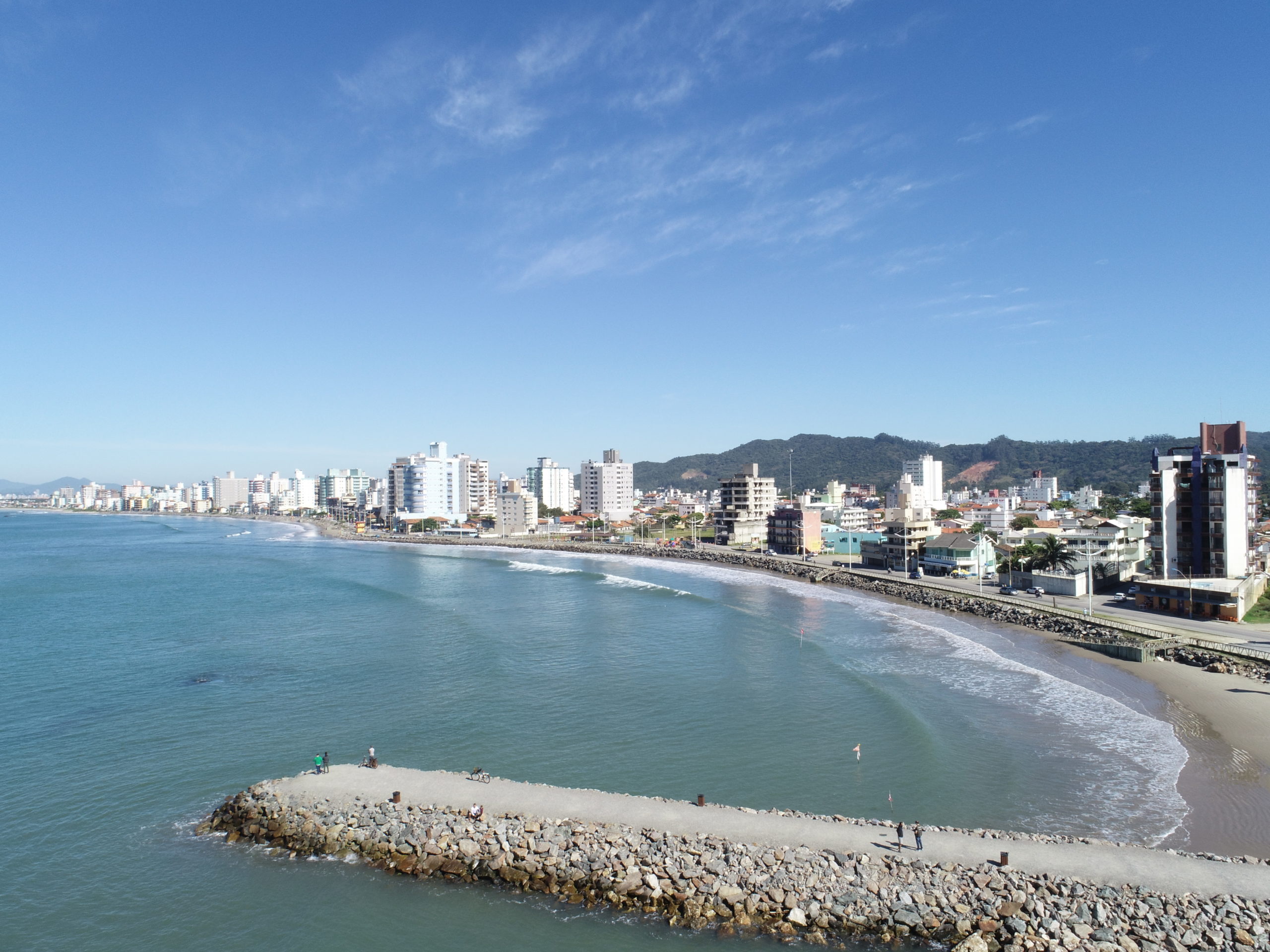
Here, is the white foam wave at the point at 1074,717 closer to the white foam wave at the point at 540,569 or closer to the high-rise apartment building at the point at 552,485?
the white foam wave at the point at 540,569

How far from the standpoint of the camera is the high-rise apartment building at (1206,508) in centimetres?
3541

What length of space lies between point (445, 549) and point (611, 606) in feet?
Answer: 172

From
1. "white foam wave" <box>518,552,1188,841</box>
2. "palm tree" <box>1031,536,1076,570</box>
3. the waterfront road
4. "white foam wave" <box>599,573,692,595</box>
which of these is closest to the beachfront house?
the waterfront road

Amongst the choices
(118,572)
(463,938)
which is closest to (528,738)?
(463,938)

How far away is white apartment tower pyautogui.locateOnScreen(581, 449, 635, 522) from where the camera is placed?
131 meters

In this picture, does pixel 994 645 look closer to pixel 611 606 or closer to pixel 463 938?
pixel 611 606

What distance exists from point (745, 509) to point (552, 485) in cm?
8015

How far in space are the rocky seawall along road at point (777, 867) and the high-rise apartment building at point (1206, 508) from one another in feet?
99.5

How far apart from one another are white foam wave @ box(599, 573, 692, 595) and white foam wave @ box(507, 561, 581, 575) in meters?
4.50

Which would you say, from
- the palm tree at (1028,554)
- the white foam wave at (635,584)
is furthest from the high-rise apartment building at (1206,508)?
the white foam wave at (635,584)

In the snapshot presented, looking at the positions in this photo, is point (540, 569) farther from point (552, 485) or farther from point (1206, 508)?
point (552, 485)

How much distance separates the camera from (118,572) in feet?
201

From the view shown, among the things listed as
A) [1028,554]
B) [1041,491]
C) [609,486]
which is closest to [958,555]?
[1028,554]

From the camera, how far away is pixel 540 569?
66.0 metres
